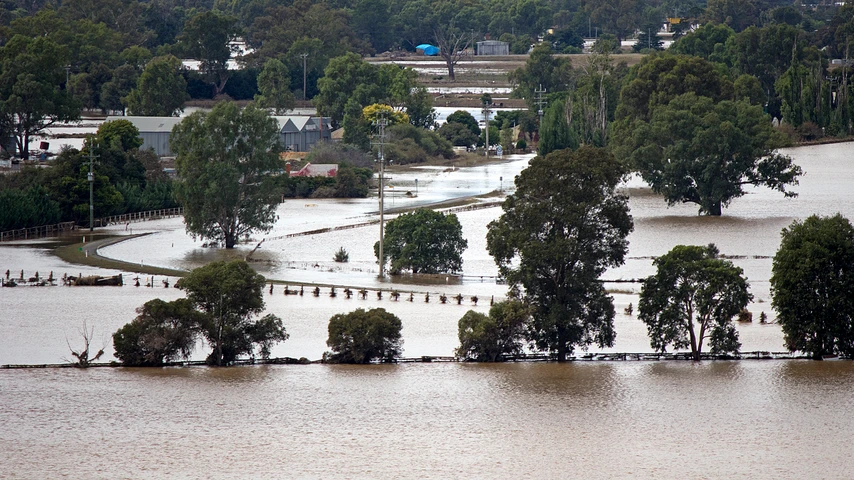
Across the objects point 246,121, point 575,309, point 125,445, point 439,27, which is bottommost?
point 125,445

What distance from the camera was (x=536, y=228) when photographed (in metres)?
35.6

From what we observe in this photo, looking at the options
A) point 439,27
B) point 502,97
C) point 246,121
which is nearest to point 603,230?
point 246,121

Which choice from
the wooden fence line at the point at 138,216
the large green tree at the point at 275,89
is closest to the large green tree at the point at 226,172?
the wooden fence line at the point at 138,216

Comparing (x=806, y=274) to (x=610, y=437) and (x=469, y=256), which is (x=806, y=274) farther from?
(x=469, y=256)

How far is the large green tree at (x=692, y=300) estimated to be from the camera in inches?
1353

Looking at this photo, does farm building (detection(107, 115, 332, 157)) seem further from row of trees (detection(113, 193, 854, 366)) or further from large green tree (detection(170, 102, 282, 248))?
row of trees (detection(113, 193, 854, 366))

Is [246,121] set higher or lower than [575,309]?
higher

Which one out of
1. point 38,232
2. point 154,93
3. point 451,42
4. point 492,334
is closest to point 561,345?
point 492,334

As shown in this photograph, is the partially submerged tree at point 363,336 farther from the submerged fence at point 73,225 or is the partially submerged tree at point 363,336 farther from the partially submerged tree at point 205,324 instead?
the submerged fence at point 73,225

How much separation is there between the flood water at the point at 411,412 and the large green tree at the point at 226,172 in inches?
551

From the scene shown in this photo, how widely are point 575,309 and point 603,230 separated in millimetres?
2445

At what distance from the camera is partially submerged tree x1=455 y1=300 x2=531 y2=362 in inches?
1387

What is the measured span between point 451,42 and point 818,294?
433 feet

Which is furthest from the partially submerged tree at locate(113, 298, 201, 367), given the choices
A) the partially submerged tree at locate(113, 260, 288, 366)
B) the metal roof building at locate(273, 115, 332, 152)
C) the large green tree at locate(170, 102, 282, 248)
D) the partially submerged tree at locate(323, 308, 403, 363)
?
the metal roof building at locate(273, 115, 332, 152)
